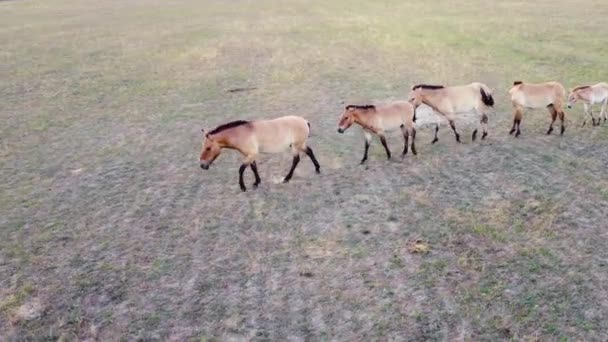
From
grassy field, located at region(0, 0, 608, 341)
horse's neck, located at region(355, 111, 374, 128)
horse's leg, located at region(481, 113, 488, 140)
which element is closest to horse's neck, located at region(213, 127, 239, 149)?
grassy field, located at region(0, 0, 608, 341)

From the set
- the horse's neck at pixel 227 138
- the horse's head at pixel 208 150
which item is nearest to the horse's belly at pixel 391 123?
the horse's neck at pixel 227 138

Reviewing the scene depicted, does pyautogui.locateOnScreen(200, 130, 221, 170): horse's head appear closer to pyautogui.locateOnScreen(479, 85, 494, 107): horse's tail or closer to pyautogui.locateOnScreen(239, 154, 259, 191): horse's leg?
pyautogui.locateOnScreen(239, 154, 259, 191): horse's leg

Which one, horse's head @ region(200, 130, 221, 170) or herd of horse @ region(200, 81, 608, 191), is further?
herd of horse @ region(200, 81, 608, 191)

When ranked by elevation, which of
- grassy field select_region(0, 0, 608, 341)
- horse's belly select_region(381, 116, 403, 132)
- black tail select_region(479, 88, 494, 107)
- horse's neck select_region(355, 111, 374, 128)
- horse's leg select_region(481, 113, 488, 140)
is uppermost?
black tail select_region(479, 88, 494, 107)

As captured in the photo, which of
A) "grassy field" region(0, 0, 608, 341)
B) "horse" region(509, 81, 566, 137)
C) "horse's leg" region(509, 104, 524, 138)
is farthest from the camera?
"horse's leg" region(509, 104, 524, 138)

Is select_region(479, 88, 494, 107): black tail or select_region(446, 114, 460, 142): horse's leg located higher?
select_region(479, 88, 494, 107): black tail

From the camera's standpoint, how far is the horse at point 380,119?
455 inches

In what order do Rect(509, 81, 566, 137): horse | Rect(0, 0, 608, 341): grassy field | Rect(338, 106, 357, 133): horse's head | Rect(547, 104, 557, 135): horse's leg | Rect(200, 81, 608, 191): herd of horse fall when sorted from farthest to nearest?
Rect(547, 104, 557, 135): horse's leg < Rect(509, 81, 566, 137): horse < Rect(338, 106, 357, 133): horse's head < Rect(200, 81, 608, 191): herd of horse < Rect(0, 0, 608, 341): grassy field

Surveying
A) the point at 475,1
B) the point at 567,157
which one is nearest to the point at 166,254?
the point at 567,157

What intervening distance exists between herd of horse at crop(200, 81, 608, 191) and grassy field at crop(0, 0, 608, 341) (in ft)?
1.93

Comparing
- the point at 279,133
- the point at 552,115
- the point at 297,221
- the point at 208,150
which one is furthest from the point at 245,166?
the point at 552,115

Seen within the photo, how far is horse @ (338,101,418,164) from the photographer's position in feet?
37.9

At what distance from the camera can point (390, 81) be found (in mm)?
19750

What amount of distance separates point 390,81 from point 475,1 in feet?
95.5
